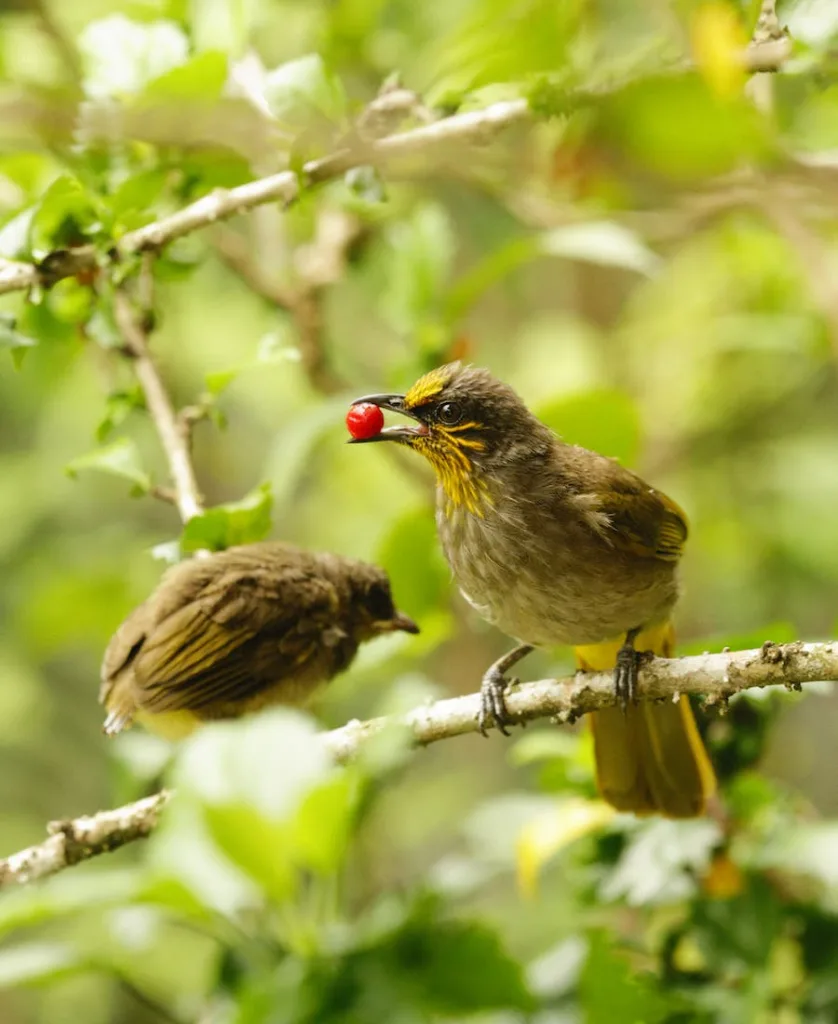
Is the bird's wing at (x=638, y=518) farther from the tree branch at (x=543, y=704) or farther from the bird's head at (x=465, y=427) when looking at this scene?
the tree branch at (x=543, y=704)

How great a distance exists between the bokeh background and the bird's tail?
0.31 feet

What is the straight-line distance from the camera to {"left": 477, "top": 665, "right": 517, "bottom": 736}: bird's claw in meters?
3.07

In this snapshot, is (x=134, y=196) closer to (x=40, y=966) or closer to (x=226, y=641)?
(x=226, y=641)

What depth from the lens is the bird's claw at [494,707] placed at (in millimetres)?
3067

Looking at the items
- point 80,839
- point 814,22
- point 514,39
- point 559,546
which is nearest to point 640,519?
point 559,546

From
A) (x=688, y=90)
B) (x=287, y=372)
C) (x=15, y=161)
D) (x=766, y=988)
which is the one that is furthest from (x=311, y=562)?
(x=287, y=372)

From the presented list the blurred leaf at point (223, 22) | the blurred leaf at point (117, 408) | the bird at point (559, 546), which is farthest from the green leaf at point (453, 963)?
the blurred leaf at point (223, 22)

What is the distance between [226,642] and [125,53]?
1.78 m

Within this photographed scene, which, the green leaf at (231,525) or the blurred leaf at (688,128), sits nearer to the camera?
the blurred leaf at (688,128)

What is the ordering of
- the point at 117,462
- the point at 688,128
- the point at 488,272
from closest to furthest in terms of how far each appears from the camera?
1. the point at 688,128
2. the point at 117,462
3. the point at 488,272

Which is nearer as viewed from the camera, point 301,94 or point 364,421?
point 301,94

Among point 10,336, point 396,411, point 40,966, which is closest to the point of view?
point 40,966

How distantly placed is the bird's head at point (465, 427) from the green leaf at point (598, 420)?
31cm

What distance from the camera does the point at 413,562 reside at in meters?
4.20
